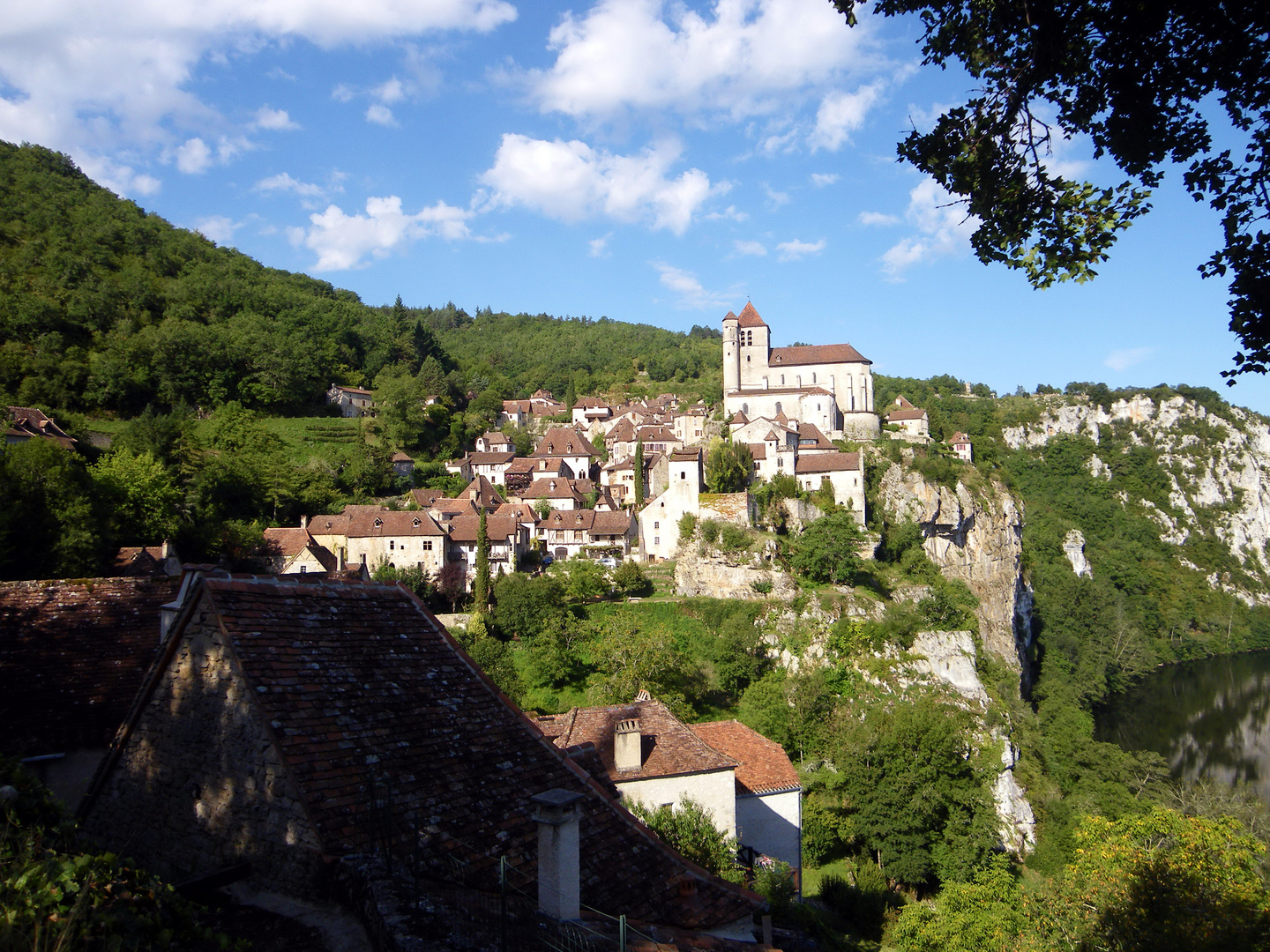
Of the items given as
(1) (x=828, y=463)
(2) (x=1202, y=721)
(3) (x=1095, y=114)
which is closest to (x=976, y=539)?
(1) (x=828, y=463)

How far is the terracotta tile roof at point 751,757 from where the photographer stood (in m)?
21.7

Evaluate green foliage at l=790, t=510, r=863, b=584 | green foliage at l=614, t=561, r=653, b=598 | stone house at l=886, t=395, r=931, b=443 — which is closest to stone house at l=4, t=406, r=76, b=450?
green foliage at l=614, t=561, r=653, b=598

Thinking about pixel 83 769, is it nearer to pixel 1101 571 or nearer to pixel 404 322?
pixel 404 322

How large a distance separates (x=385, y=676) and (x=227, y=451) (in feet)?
204

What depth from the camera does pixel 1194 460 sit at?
121 metres

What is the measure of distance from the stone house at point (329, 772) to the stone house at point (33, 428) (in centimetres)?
4747

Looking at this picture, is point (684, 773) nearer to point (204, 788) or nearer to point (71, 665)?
point (71, 665)

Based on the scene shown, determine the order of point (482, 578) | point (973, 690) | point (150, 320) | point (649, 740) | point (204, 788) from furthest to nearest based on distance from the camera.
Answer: point (150, 320) < point (482, 578) < point (973, 690) < point (649, 740) < point (204, 788)

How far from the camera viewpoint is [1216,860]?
19984 millimetres

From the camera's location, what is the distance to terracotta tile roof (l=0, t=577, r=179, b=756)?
952 centimetres

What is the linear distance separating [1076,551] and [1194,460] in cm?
4945

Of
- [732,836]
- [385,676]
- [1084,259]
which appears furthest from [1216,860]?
[385,676]

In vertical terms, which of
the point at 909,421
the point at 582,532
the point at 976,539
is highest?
the point at 909,421

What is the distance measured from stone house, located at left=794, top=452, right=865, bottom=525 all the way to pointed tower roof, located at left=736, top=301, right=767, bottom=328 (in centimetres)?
2069
